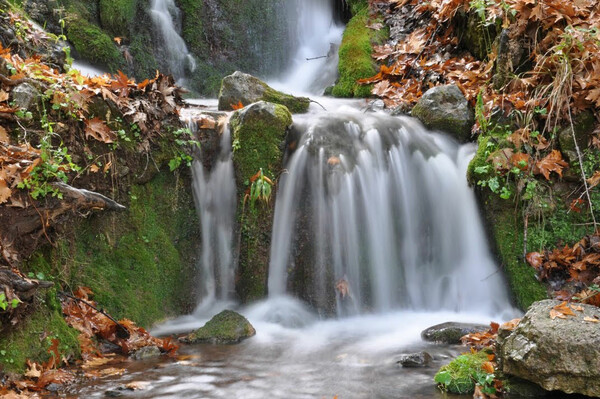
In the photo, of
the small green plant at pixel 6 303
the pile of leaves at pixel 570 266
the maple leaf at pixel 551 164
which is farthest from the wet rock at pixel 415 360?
the small green plant at pixel 6 303

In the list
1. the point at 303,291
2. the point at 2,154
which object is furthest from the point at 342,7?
the point at 2,154

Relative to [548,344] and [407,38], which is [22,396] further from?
[407,38]

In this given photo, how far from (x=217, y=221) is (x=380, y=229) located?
6.16 ft

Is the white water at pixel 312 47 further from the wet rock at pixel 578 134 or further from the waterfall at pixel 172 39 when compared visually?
the wet rock at pixel 578 134

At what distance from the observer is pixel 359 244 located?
5.79 meters

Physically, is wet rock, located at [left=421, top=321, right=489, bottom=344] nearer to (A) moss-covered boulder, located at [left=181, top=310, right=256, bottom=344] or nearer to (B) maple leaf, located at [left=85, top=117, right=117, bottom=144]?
(A) moss-covered boulder, located at [left=181, top=310, right=256, bottom=344]

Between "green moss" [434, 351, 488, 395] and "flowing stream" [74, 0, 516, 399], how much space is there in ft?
3.13

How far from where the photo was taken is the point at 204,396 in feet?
10.5

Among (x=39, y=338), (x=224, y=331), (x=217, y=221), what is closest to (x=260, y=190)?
(x=217, y=221)

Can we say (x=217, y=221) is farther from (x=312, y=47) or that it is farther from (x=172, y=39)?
(x=312, y=47)

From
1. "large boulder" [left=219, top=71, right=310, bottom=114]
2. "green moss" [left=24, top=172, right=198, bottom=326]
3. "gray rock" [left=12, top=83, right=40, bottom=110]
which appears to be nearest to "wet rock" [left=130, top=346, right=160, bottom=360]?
"green moss" [left=24, top=172, right=198, bottom=326]

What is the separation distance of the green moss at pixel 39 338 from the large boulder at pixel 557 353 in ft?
9.80

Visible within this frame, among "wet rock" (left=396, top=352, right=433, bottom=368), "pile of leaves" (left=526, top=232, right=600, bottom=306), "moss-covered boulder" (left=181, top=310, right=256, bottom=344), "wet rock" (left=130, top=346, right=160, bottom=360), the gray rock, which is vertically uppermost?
the gray rock

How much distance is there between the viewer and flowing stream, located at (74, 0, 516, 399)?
5.12 metres
